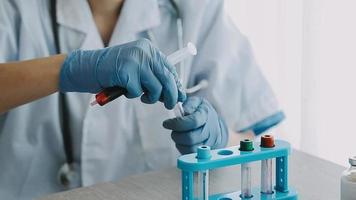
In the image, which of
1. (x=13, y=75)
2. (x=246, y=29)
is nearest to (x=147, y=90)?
(x=13, y=75)

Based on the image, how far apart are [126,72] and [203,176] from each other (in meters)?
0.24

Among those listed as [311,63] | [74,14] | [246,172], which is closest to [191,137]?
[246,172]

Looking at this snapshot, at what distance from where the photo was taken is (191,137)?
111cm

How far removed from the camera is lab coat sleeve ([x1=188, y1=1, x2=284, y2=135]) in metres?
1.35

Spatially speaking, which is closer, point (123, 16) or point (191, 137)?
point (191, 137)

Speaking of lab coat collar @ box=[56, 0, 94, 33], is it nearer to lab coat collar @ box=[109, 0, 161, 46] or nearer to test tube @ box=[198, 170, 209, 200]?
lab coat collar @ box=[109, 0, 161, 46]

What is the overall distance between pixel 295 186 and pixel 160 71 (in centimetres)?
33

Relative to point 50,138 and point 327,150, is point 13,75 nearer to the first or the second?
point 50,138

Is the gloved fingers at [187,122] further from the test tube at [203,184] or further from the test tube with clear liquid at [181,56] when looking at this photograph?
the test tube at [203,184]

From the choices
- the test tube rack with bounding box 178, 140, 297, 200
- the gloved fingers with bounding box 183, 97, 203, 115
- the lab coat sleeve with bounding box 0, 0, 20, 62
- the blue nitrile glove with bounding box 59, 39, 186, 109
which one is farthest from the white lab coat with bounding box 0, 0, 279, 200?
the test tube rack with bounding box 178, 140, 297, 200

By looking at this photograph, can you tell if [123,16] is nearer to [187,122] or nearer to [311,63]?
[187,122]

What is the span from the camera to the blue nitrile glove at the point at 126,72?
959 millimetres

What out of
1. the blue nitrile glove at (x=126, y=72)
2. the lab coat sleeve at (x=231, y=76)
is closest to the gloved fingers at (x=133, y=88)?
the blue nitrile glove at (x=126, y=72)

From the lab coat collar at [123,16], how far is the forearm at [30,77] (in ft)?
0.83
